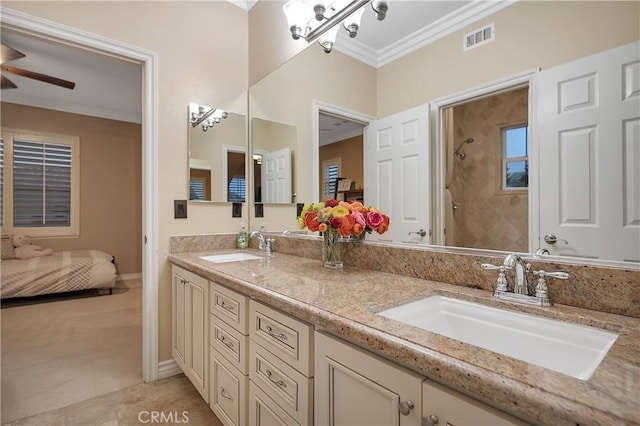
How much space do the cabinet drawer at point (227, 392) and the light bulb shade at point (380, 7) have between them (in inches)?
69.1

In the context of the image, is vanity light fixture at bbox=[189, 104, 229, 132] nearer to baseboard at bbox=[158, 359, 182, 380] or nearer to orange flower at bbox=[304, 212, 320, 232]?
orange flower at bbox=[304, 212, 320, 232]

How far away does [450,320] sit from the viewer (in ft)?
3.18

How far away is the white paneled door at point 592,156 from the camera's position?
0.82m

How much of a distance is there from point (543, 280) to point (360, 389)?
608 millimetres

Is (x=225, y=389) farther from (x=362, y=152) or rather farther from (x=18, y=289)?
(x=18, y=289)

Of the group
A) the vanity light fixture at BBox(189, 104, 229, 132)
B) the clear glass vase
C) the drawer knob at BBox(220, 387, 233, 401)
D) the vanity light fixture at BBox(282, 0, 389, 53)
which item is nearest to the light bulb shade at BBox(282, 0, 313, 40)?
the vanity light fixture at BBox(282, 0, 389, 53)

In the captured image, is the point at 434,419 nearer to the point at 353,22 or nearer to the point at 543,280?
the point at 543,280

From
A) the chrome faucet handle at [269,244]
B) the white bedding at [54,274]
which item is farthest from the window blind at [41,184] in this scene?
the chrome faucet handle at [269,244]

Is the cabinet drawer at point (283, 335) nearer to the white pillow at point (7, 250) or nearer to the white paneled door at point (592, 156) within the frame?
the white paneled door at point (592, 156)

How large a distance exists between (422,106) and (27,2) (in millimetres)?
2132

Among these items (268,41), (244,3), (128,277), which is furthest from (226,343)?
(128,277)

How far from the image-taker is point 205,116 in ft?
7.37

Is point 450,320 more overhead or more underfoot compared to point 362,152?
more underfoot

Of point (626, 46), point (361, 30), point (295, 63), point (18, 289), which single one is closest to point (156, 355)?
point (295, 63)
